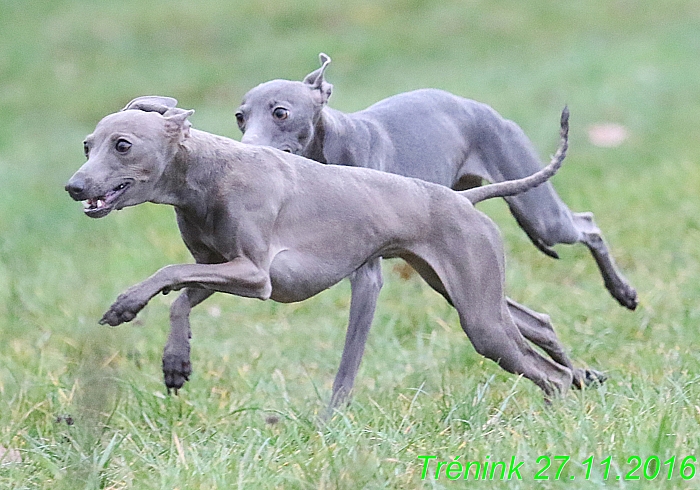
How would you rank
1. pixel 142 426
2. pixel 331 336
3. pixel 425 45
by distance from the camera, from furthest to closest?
pixel 425 45 → pixel 331 336 → pixel 142 426

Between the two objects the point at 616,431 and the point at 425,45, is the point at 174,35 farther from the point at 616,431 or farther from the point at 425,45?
the point at 616,431

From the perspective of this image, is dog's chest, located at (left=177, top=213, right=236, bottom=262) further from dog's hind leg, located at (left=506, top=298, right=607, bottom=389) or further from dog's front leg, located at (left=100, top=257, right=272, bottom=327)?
dog's hind leg, located at (left=506, top=298, right=607, bottom=389)

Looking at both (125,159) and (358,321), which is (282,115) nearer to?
(358,321)

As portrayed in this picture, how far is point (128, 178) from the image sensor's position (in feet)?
11.9

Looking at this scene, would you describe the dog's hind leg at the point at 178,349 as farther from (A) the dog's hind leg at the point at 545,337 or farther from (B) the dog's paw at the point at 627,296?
(B) the dog's paw at the point at 627,296

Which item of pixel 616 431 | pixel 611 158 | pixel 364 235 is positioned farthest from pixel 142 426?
pixel 611 158

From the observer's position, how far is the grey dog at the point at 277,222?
3.63 m

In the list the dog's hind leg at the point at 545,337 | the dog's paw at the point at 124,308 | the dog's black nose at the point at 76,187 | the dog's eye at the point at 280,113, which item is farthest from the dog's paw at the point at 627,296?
the dog's black nose at the point at 76,187

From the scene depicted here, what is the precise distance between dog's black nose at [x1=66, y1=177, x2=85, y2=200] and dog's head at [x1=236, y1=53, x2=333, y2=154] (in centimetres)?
121

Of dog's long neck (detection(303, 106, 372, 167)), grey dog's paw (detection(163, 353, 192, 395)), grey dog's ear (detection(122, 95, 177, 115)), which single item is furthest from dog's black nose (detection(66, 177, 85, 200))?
dog's long neck (detection(303, 106, 372, 167))

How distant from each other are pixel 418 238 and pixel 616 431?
1.01 meters

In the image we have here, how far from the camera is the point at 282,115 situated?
183 inches

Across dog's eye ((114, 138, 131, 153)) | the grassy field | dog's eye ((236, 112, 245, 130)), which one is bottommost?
the grassy field

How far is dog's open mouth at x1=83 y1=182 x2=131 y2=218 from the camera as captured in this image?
3.54 metres
